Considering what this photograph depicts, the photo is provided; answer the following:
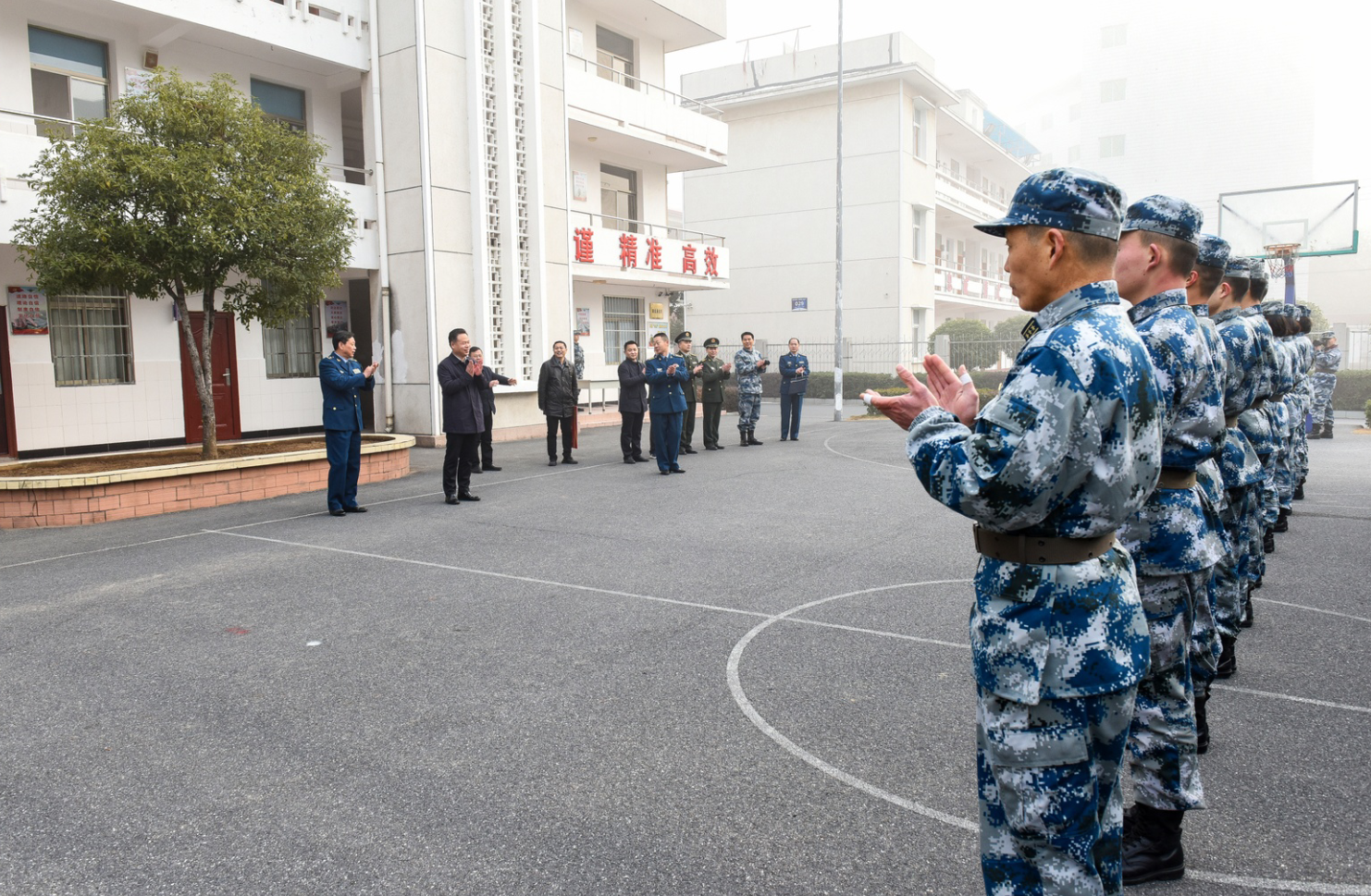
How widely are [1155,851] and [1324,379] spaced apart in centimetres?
1727

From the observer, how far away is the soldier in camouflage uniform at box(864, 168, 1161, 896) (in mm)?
2002

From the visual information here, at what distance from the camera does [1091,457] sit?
2.01 metres

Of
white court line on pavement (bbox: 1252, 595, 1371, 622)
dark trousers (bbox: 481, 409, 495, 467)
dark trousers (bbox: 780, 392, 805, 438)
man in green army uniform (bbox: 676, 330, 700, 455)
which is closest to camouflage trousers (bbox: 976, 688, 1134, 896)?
white court line on pavement (bbox: 1252, 595, 1371, 622)

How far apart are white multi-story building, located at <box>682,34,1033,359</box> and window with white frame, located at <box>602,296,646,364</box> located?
35.2ft

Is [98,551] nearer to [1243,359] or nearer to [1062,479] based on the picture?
[1062,479]

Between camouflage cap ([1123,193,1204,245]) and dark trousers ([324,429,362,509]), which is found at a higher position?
camouflage cap ([1123,193,1204,245])

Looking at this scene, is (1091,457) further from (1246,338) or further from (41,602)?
(41,602)

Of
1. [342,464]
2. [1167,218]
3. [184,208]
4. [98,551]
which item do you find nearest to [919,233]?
[184,208]

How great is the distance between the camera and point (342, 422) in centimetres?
973

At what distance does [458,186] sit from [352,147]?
6774 millimetres

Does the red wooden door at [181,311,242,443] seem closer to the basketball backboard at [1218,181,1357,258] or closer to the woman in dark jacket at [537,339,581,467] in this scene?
the woman in dark jacket at [537,339,581,467]

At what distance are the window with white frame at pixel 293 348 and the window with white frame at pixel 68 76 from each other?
4.34 metres

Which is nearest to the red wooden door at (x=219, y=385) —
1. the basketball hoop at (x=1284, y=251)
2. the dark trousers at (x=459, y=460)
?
the dark trousers at (x=459, y=460)

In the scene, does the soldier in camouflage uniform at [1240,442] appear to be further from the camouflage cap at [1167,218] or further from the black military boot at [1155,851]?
the black military boot at [1155,851]
